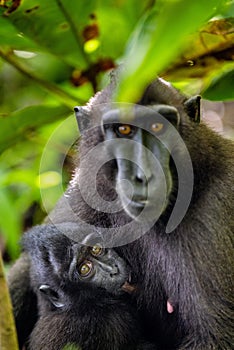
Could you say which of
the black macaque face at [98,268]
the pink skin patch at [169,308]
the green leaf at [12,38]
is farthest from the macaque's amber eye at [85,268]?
the green leaf at [12,38]

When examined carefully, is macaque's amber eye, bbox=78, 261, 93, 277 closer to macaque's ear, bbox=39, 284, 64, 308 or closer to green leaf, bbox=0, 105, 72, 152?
macaque's ear, bbox=39, 284, 64, 308

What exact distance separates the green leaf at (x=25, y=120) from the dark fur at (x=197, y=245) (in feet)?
2.88

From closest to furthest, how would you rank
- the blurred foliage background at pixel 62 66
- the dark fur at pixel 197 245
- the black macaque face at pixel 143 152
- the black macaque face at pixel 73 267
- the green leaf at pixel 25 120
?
the black macaque face at pixel 143 152 → the dark fur at pixel 197 245 → the black macaque face at pixel 73 267 → the blurred foliage background at pixel 62 66 → the green leaf at pixel 25 120

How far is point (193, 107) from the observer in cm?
346

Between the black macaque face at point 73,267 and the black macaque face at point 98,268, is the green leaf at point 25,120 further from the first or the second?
the black macaque face at point 98,268

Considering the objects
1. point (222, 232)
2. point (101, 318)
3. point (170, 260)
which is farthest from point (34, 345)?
point (222, 232)

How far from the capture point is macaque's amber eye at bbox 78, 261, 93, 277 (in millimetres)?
3807

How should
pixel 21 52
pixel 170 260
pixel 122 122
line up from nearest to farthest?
1. pixel 122 122
2. pixel 170 260
3. pixel 21 52

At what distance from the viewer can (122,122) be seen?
3068 mm

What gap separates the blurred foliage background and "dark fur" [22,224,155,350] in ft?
2.16

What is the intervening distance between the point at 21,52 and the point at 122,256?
1.89m

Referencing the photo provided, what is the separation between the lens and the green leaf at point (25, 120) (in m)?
4.32

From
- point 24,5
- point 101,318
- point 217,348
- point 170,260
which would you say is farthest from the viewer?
point 24,5

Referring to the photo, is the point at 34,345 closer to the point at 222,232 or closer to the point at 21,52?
the point at 222,232
